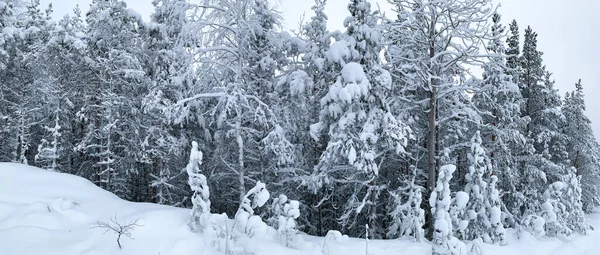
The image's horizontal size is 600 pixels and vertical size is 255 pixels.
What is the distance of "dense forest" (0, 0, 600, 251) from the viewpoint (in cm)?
1104

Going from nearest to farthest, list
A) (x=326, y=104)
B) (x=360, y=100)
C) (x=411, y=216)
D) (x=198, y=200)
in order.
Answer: (x=198, y=200), (x=411, y=216), (x=360, y=100), (x=326, y=104)

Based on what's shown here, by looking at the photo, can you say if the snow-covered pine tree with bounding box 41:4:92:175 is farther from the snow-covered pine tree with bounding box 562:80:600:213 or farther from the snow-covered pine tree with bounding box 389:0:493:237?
the snow-covered pine tree with bounding box 562:80:600:213

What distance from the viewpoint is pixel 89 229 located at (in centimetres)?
685

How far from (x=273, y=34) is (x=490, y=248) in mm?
9472

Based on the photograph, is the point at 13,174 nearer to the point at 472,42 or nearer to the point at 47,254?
the point at 47,254

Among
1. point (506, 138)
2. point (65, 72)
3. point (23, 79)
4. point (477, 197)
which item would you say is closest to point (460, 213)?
point (477, 197)

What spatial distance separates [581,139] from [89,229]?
32438 millimetres

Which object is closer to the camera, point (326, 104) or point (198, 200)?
point (198, 200)

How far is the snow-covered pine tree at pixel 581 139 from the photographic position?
89.1ft

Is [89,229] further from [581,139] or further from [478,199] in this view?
[581,139]

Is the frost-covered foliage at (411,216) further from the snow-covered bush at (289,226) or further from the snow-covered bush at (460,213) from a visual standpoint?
the snow-covered bush at (289,226)

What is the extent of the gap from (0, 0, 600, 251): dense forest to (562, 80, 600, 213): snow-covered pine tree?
6.18 metres

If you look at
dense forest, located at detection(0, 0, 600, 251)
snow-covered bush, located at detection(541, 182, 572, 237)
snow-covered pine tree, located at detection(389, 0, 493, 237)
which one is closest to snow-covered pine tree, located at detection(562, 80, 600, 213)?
dense forest, located at detection(0, 0, 600, 251)

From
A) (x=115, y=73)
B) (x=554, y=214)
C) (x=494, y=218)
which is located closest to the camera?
(x=494, y=218)
